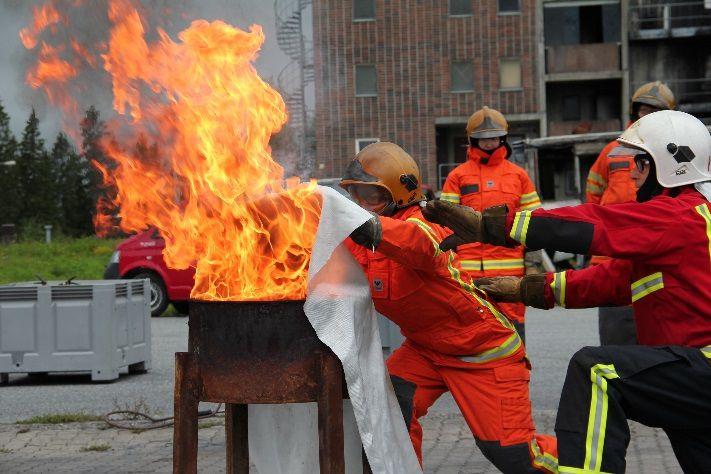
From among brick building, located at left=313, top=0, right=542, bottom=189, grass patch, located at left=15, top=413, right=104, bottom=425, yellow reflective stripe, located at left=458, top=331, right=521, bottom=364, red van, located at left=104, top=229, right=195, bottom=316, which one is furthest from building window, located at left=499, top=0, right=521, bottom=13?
yellow reflective stripe, located at left=458, top=331, right=521, bottom=364

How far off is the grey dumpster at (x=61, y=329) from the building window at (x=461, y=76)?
31.3m

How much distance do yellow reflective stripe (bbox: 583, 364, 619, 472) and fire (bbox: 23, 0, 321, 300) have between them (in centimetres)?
148

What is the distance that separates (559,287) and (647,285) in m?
→ 0.74

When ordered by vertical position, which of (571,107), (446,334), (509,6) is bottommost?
(446,334)

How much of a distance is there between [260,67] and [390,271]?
4.34 ft

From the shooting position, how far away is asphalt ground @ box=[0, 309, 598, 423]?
9.18 metres

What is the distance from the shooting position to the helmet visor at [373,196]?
212 inches

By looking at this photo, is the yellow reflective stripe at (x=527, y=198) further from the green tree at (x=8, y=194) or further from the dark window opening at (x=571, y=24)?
the green tree at (x=8, y=194)

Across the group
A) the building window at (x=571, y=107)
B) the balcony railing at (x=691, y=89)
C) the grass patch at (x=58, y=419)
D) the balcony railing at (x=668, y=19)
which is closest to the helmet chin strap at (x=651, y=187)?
the grass patch at (x=58, y=419)

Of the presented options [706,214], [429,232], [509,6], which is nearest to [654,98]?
[429,232]

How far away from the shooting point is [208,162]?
5.29 metres

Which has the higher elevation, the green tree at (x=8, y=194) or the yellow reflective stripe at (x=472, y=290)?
the green tree at (x=8, y=194)

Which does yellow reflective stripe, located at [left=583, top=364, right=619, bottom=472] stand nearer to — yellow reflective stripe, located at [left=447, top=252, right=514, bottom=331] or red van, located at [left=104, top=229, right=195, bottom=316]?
yellow reflective stripe, located at [left=447, top=252, right=514, bottom=331]

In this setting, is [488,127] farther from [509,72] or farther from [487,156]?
[509,72]
